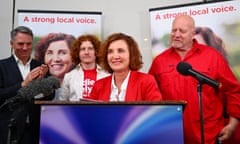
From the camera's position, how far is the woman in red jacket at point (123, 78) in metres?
2.39

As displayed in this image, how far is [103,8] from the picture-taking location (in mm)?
3711

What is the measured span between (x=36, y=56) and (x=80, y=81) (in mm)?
582

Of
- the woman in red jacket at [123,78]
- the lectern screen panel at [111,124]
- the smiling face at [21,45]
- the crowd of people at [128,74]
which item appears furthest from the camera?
the smiling face at [21,45]

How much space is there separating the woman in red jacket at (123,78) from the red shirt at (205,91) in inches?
18.8

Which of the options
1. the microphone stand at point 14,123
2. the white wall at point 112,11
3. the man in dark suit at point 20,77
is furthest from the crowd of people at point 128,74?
the microphone stand at point 14,123

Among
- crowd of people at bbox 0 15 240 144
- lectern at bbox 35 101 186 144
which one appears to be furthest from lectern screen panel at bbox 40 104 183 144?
crowd of people at bbox 0 15 240 144

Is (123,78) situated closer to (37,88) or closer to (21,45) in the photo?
(37,88)

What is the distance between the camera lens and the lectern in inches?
66.8

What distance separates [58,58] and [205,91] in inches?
62.5

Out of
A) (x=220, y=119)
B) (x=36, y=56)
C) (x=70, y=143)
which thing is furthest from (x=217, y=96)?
(x=36, y=56)

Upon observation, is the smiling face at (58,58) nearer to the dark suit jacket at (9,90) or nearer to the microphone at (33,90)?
the dark suit jacket at (9,90)

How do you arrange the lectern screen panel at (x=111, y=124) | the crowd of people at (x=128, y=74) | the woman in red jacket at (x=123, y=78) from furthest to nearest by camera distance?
the crowd of people at (x=128, y=74)
the woman in red jacket at (x=123, y=78)
the lectern screen panel at (x=111, y=124)

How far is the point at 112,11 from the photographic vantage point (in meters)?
3.71

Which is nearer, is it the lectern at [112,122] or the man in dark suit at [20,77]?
the lectern at [112,122]
